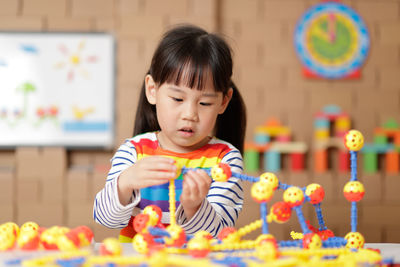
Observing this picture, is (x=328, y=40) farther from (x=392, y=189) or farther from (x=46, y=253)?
(x=46, y=253)

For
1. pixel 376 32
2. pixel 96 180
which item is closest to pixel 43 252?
pixel 96 180

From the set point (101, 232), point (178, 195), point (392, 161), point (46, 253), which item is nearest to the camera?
point (46, 253)

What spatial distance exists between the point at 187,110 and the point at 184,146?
133 millimetres

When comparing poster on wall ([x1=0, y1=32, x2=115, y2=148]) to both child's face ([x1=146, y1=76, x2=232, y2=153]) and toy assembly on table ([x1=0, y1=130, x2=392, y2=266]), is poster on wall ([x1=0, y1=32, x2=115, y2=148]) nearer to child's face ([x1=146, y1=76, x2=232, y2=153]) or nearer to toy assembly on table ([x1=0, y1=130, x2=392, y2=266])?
child's face ([x1=146, y1=76, x2=232, y2=153])

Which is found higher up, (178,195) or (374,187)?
(178,195)

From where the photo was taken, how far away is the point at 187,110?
794 mm

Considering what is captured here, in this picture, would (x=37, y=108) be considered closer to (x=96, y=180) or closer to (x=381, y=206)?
(x=96, y=180)

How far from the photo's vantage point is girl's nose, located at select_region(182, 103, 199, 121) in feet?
2.60

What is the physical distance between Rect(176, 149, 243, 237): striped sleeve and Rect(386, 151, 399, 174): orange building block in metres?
1.51

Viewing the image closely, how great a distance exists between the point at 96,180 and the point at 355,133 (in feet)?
5.47

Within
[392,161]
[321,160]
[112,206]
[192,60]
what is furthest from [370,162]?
[112,206]

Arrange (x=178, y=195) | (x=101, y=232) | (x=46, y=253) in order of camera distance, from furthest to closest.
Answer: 1. (x=101, y=232)
2. (x=178, y=195)
3. (x=46, y=253)

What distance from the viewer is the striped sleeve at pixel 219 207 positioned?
0.71m

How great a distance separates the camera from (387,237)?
2.15 metres
